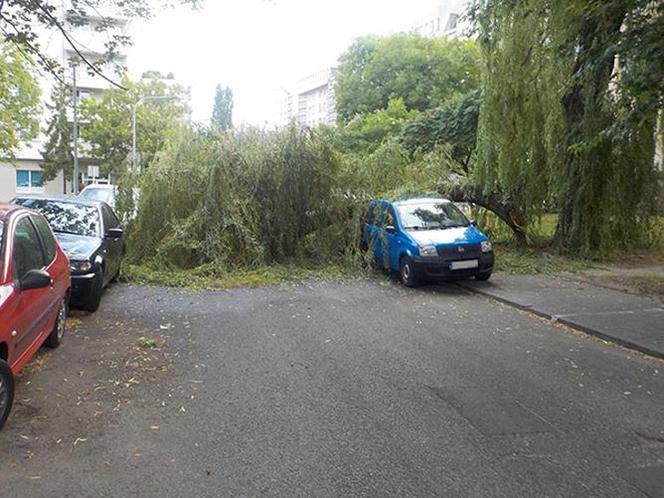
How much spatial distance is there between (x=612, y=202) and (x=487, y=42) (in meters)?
4.64

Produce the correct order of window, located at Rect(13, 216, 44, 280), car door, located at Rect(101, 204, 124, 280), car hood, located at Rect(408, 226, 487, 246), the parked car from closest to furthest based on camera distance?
1. window, located at Rect(13, 216, 44, 280)
2. the parked car
3. car door, located at Rect(101, 204, 124, 280)
4. car hood, located at Rect(408, 226, 487, 246)

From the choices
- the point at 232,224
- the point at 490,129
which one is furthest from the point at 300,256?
the point at 490,129

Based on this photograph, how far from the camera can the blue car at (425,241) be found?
1094cm

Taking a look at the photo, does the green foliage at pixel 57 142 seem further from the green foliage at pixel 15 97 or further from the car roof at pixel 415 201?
the car roof at pixel 415 201

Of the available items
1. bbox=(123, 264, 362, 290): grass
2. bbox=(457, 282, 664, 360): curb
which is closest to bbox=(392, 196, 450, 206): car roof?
bbox=(123, 264, 362, 290): grass

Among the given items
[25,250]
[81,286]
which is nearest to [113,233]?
[81,286]

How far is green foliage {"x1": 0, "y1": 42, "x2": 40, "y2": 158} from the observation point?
2227cm

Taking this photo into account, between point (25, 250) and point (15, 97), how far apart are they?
80.0ft

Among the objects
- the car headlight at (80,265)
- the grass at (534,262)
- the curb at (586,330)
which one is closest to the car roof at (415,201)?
the grass at (534,262)

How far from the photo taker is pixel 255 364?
6102 mm

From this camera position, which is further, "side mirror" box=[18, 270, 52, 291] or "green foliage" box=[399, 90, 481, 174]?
"green foliage" box=[399, 90, 481, 174]

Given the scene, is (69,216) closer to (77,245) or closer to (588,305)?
(77,245)

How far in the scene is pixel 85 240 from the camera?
29.3 feet

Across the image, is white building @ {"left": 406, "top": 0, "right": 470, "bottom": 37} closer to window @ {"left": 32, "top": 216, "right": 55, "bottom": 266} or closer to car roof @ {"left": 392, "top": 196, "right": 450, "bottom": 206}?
car roof @ {"left": 392, "top": 196, "right": 450, "bottom": 206}
